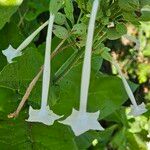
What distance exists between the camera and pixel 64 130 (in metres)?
0.97

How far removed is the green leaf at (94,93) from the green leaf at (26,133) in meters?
0.04

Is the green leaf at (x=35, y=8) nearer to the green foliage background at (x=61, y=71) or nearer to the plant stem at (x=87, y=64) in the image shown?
the green foliage background at (x=61, y=71)

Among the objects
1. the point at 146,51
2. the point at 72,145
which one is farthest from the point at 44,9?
the point at 146,51

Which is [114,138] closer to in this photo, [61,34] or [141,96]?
[141,96]

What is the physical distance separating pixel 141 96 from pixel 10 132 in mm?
984

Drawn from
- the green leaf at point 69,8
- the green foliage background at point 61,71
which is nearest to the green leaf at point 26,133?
the green foliage background at point 61,71

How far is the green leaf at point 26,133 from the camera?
3.16 ft

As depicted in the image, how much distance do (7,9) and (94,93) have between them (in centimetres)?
23

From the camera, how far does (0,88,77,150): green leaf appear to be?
0.96 meters

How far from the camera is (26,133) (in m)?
0.98

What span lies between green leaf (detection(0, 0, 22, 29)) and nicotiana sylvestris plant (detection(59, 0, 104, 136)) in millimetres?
209

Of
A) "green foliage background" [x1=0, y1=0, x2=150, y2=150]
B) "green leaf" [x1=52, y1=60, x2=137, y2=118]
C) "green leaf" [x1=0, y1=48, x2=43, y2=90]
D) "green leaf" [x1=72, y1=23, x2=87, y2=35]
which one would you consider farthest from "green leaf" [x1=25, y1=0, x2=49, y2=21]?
"green leaf" [x1=72, y1=23, x2=87, y2=35]

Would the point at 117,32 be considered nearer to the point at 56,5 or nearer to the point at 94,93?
the point at 56,5

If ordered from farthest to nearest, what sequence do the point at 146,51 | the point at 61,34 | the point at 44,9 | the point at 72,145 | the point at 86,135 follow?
1. the point at 146,51
2. the point at 44,9
3. the point at 86,135
4. the point at 72,145
5. the point at 61,34
